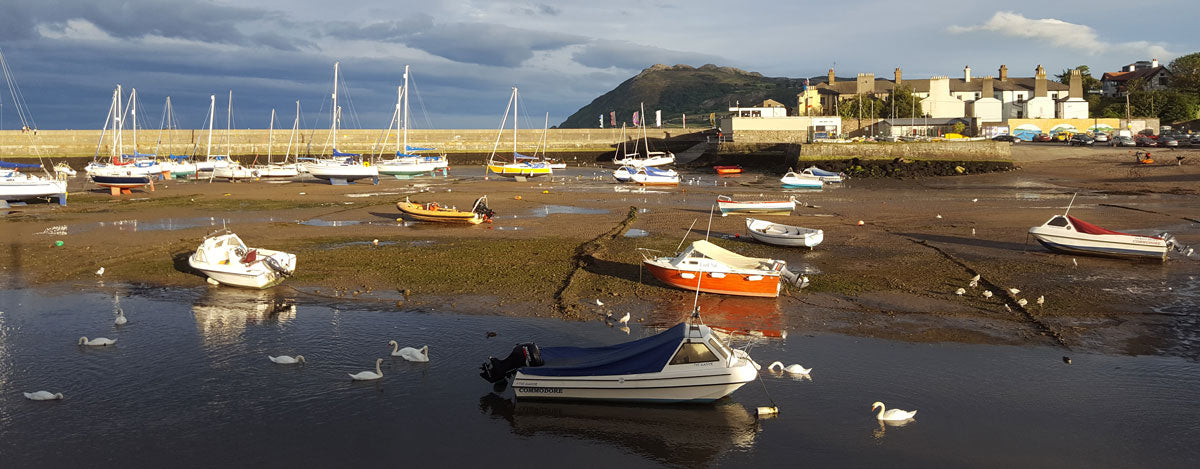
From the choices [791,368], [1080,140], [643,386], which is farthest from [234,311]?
[1080,140]

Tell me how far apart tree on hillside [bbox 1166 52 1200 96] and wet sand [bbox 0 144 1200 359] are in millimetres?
56610

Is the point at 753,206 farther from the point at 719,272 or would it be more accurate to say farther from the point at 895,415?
the point at 895,415

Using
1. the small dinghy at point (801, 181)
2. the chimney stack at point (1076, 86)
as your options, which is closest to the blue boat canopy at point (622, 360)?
the small dinghy at point (801, 181)

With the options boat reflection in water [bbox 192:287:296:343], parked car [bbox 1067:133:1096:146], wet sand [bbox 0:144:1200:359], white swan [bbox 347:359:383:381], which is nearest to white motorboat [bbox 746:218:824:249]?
wet sand [bbox 0:144:1200:359]

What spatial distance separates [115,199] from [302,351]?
38692 mm

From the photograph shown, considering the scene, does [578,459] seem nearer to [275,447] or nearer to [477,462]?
[477,462]

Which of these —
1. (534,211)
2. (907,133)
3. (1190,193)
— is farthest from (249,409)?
(907,133)

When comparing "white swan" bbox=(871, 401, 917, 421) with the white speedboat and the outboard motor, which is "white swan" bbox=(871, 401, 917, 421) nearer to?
the outboard motor

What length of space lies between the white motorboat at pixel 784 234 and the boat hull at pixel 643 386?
14.3m

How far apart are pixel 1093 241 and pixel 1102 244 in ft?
0.82

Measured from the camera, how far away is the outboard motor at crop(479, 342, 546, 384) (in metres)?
14.0

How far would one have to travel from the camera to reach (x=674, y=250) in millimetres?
27109

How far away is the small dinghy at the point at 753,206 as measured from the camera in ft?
123

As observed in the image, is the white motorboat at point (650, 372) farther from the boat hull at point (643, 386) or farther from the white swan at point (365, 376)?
the white swan at point (365, 376)
